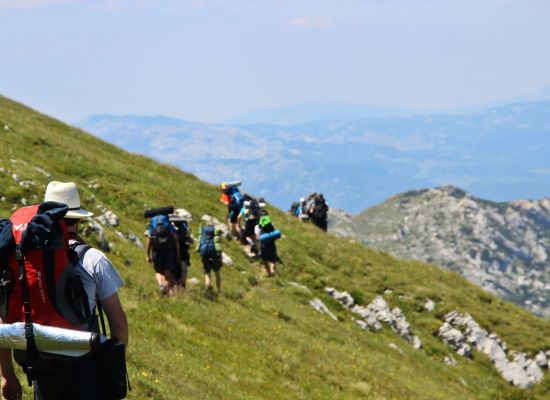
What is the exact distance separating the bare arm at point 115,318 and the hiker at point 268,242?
21990 millimetres

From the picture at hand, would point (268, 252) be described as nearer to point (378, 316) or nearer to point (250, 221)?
point (250, 221)

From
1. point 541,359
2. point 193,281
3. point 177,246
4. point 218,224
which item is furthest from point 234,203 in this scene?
point 541,359

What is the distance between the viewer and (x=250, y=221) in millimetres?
30812

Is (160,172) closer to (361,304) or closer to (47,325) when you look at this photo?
(361,304)

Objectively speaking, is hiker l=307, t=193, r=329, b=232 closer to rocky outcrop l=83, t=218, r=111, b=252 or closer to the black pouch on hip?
rocky outcrop l=83, t=218, r=111, b=252

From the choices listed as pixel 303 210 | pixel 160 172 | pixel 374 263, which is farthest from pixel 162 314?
pixel 303 210

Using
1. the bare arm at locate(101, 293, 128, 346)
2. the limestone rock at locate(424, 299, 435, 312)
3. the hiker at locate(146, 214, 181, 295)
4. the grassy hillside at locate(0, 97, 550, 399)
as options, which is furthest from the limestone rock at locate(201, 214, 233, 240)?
the bare arm at locate(101, 293, 128, 346)

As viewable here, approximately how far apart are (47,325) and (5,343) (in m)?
0.47

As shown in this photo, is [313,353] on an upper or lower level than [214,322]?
lower

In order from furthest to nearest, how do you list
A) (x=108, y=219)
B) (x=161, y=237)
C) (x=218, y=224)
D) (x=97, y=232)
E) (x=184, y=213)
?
(x=218, y=224) < (x=184, y=213) < (x=108, y=219) < (x=97, y=232) < (x=161, y=237)

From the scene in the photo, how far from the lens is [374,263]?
3678cm

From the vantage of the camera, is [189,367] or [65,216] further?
[189,367]

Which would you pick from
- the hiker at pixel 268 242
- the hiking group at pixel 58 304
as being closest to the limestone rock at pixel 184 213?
the hiker at pixel 268 242

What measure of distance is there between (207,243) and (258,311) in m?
3.09
